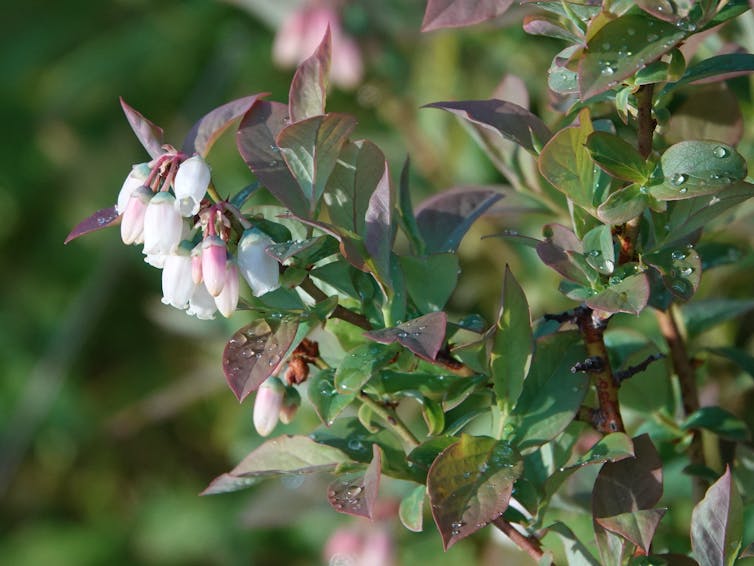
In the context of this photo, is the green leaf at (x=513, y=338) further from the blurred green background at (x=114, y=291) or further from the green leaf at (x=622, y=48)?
the blurred green background at (x=114, y=291)

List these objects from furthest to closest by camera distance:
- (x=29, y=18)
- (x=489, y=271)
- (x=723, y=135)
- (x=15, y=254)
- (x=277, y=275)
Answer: (x=29, y=18) → (x=15, y=254) → (x=489, y=271) → (x=723, y=135) → (x=277, y=275)

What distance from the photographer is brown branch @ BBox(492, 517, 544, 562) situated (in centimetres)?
59

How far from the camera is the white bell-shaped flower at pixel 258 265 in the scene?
53 centimetres

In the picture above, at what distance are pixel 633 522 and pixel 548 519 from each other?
14cm

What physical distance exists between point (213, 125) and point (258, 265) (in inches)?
4.1

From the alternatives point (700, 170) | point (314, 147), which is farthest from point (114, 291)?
point (700, 170)

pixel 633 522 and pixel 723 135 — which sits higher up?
pixel 723 135

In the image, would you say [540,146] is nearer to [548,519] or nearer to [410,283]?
[410,283]

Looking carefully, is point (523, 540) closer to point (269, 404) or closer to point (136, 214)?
point (269, 404)

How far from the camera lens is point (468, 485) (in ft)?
1.75

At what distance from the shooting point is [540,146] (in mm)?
574

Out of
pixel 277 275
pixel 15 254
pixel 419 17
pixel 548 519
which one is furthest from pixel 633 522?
pixel 15 254

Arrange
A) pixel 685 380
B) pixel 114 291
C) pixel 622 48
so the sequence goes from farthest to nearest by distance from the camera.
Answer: pixel 114 291
pixel 685 380
pixel 622 48

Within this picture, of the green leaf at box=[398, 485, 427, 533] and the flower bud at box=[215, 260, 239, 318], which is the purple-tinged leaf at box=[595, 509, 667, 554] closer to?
the green leaf at box=[398, 485, 427, 533]
